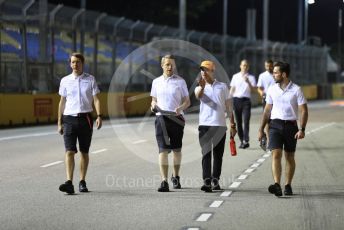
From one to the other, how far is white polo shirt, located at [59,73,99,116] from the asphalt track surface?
1.06m

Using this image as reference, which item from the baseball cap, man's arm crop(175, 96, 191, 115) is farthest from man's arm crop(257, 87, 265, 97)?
the baseball cap

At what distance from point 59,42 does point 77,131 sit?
813 inches

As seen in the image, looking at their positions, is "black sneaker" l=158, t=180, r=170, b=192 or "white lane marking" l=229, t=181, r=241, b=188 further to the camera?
"white lane marking" l=229, t=181, r=241, b=188

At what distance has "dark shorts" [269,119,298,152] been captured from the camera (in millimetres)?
10531

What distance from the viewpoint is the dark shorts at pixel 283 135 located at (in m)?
10.5

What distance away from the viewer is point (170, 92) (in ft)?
35.6

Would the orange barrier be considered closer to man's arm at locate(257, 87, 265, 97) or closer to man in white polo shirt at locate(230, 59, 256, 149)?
man in white polo shirt at locate(230, 59, 256, 149)

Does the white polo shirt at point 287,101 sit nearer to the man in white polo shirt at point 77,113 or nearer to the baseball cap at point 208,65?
the baseball cap at point 208,65

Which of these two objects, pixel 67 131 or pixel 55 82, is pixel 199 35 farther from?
pixel 67 131

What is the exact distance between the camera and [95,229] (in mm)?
8031

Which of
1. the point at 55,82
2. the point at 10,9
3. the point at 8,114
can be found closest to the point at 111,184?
the point at 8,114

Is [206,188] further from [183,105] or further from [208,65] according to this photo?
[208,65]

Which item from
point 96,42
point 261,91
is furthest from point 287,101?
point 96,42

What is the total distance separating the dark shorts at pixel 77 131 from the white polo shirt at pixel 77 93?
0.29 ft
